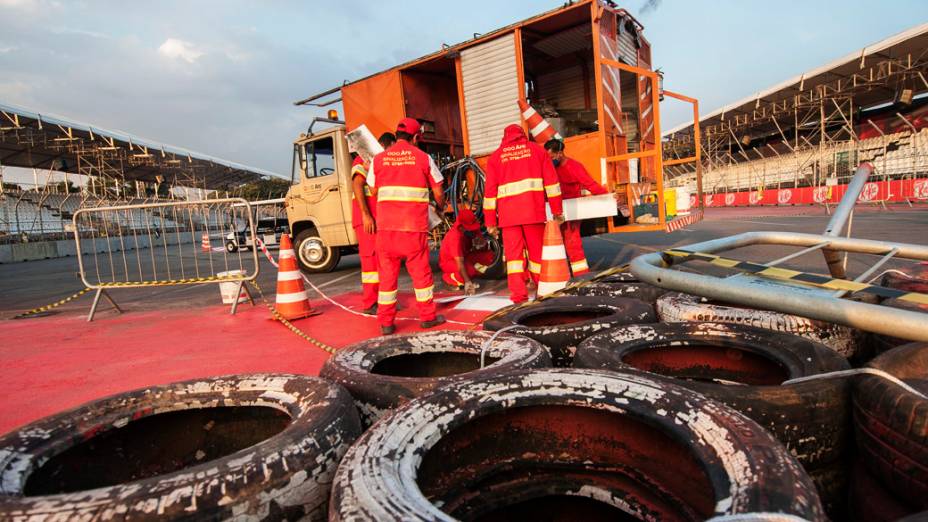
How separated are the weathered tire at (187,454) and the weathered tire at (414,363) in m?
0.16

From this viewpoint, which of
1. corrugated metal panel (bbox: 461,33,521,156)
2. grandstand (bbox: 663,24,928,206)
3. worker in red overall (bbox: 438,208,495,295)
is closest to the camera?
worker in red overall (bbox: 438,208,495,295)

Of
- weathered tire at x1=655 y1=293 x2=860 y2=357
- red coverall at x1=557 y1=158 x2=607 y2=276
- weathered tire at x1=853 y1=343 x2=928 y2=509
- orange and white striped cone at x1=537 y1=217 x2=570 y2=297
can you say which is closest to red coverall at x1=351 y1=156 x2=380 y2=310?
orange and white striped cone at x1=537 y1=217 x2=570 y2=297

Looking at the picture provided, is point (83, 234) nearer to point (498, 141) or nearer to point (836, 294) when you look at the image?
point (498, 141)

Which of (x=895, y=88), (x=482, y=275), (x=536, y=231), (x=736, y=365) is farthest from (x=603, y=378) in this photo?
(x=895, y=88)

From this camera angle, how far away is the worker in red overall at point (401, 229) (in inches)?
171

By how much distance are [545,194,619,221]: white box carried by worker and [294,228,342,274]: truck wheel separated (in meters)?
5.20

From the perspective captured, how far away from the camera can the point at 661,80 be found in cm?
859

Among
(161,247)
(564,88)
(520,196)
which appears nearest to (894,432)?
(520,196)

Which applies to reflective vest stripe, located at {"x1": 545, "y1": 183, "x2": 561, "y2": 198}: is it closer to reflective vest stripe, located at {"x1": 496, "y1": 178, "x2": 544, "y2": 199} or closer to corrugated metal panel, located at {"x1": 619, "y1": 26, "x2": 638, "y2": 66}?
reflective vest stripe, located at {"x1": 496, "y1": 178, "x2": 544, "y2": 199}

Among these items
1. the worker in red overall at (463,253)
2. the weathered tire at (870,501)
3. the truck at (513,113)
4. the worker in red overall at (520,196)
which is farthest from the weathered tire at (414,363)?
the truck at (513,113)

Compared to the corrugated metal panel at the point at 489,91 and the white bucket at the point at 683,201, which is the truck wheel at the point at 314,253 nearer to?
the corrugated metal panel at the point at 489,91

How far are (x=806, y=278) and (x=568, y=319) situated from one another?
152cm

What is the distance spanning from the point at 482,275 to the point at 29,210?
25573 millimetres

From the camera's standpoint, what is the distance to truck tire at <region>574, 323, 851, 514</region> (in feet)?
4.26
